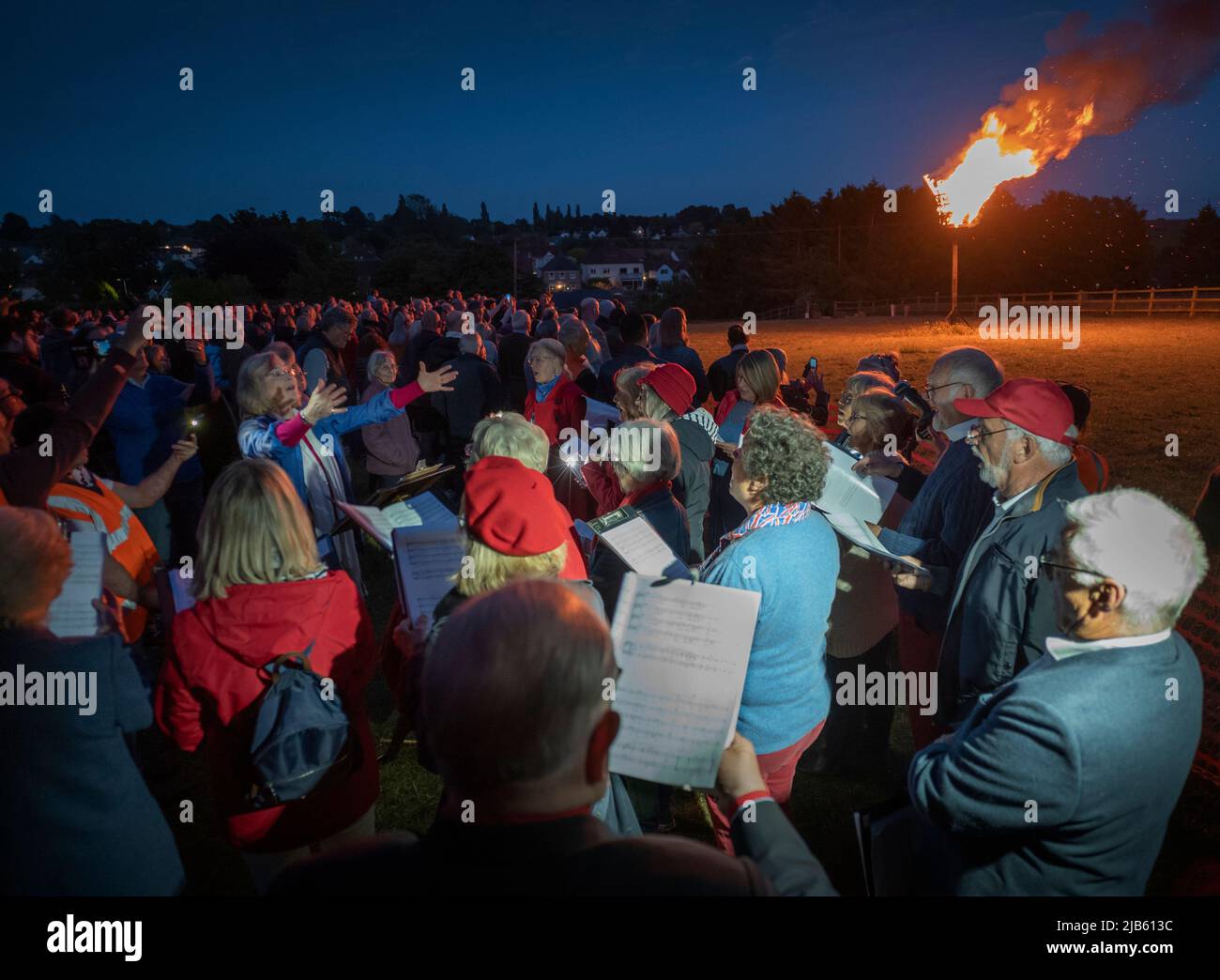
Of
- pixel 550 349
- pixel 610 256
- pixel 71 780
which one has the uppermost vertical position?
pixel 610 256

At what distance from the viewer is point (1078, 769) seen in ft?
5.65

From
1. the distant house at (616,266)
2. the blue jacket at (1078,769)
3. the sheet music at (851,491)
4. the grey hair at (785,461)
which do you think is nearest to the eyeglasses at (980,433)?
the sheet music at (851,491)

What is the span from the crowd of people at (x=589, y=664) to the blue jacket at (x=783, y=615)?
1 cm

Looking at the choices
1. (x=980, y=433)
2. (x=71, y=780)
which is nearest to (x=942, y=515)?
(x=980, y=433)

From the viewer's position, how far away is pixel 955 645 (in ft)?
9.62

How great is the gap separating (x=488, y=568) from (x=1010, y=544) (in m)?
1.94

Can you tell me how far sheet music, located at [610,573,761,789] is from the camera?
2066mm

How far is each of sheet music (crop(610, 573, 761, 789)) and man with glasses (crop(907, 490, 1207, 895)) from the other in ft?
1.97

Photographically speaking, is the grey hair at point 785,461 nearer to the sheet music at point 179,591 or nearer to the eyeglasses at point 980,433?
the eyeglasses at point 980,433

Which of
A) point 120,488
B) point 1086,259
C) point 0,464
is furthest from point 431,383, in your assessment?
point 1086,259

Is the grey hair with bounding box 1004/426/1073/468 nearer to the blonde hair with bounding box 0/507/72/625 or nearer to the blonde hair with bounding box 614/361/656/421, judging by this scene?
the blonde hair with bounding box 614/361/656/421

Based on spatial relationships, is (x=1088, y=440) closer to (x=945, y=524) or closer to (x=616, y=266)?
(x=945, y=524)

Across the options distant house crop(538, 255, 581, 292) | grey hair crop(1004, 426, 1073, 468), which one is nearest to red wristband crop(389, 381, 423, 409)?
grey hair crop(1004, 426, 1073, 468)

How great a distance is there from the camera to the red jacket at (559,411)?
5.71 metres
